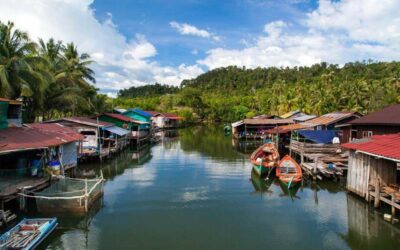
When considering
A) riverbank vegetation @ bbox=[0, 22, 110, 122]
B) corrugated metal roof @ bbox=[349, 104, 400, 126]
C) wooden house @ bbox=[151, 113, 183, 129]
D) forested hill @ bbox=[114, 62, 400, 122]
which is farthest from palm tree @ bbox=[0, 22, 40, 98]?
wooden house @ bbox=[151, 113, 183, 129]

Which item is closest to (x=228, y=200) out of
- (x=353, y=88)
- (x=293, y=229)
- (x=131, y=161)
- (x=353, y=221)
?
(x=293, y=229)

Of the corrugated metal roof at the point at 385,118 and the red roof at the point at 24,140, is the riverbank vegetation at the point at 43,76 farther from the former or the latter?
the corrugated metal roof at the point at 385,118

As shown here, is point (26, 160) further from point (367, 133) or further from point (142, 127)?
point (142, 127)

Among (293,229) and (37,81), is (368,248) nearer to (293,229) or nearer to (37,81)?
(293,229)

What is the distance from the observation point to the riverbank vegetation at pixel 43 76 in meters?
25.8

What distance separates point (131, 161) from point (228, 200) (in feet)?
51.9

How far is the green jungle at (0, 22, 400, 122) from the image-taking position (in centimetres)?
2708

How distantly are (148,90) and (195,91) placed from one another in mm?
59340

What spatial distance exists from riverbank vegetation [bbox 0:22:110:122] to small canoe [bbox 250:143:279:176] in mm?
18576

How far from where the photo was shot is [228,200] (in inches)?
736

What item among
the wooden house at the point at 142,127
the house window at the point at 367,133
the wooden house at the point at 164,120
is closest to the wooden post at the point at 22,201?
the house window at the point at 367,133

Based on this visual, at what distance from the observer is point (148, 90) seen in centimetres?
14462

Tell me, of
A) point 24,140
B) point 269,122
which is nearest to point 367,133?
point 24,140

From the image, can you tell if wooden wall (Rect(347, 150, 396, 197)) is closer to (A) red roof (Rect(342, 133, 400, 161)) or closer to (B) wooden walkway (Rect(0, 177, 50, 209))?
(A) red roof (Rect(342, 133, 400, 161))
